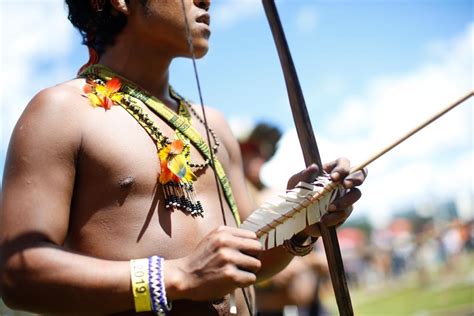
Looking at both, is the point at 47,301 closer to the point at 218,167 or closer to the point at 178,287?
the point at 178,287

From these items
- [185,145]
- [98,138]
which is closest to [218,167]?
[185,145]

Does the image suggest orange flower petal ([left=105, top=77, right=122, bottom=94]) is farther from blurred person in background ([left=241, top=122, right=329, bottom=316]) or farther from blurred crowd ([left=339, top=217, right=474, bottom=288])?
blurred crowd ([left=339, top=217, right=474, bottom=288])

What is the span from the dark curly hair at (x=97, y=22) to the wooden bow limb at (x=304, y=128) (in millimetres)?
633

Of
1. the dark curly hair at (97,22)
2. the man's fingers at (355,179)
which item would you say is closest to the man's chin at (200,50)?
the dark curly hair at (97,22)

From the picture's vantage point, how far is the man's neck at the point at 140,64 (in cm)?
274

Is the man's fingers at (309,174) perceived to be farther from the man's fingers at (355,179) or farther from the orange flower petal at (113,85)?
the orange flower petal at (113,85)

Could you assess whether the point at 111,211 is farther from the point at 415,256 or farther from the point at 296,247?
the point at 415,256

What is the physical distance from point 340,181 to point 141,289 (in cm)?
76

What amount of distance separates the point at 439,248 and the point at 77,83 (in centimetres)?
2566

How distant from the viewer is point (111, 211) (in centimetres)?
228

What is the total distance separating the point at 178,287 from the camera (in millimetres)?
2049

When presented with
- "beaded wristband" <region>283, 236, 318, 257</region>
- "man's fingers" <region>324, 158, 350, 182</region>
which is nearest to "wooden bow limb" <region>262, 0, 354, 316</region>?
"man's fingers" <region>324, 158, 350, 182</region>

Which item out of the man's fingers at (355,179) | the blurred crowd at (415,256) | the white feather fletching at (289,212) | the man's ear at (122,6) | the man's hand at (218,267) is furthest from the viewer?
the blurred crowd at (415,256)

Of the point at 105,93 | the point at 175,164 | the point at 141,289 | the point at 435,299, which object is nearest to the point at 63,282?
the point at 141,289
